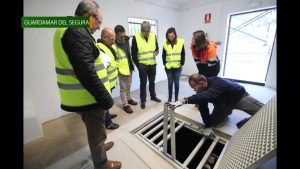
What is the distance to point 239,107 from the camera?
1843 mm

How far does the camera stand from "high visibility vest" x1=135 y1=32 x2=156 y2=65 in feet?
8.16

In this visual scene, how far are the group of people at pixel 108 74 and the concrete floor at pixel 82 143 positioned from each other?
0.15 metres

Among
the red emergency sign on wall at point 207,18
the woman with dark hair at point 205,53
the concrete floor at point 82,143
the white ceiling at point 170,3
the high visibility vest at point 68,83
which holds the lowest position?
the concrete floor at point 82,143

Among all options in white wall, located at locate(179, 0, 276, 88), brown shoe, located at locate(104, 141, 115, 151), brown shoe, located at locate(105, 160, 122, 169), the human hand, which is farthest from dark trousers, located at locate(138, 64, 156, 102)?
white wall, located at locate(179, 0, 276, 88)

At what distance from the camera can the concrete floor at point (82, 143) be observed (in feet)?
5.07

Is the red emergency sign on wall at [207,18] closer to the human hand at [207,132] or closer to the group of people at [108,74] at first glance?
the group of people at [108,74]

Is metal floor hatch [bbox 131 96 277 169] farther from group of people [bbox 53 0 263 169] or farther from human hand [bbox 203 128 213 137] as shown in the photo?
group of people [bbox 53 0 263 169]

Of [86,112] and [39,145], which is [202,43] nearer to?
[86,112]

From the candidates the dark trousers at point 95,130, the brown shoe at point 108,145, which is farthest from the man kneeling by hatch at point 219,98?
the brown shoe at point 108,145

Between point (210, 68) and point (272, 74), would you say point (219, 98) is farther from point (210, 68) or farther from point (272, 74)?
point (272, 74)

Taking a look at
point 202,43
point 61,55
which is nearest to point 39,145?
point 61,55

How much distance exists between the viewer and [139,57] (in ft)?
8.43

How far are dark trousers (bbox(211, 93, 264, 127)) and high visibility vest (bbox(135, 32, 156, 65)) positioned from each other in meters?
1.35
